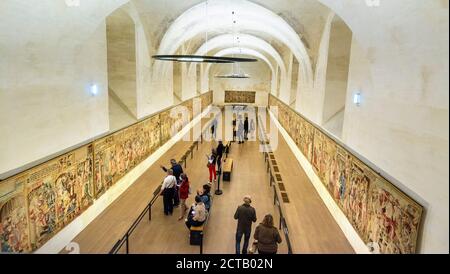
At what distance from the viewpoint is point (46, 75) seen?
265 inches

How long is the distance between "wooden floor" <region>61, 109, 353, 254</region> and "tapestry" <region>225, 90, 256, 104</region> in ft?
84.6

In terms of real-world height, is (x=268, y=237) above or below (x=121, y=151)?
below

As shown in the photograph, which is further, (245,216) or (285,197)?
(285,197)

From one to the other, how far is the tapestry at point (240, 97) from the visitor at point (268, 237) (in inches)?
1318

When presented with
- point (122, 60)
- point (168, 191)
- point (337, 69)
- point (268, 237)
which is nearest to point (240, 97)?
point (122, 60)

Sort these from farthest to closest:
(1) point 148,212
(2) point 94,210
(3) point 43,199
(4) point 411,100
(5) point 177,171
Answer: (5) point 177,171 → (1) point 148,212 → (2) point 94,210 → (3) point 43,199 → (4) point 411,100

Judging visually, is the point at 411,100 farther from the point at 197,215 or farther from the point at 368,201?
the point at 197,215

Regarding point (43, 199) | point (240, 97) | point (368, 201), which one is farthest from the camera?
point (240, 97)

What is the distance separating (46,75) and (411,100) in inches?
252

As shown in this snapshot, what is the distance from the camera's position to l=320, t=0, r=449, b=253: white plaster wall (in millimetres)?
3689

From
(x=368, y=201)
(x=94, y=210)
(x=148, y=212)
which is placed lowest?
A: (x=148, y=212)

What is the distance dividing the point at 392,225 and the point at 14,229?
591 centimetres

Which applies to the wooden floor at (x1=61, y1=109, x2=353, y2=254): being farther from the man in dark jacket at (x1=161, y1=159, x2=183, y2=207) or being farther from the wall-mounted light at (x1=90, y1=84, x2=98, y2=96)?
the wall-mounted light at (x1=90, y1=84, x2=98, y2=96)

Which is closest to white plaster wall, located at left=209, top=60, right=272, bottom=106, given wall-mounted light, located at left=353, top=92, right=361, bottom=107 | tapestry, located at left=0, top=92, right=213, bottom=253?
tapestry, located at left=0, top=92, right=213, bottom=253
